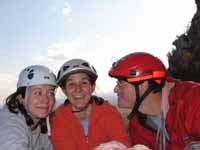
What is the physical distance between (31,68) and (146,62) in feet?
→ 9.16

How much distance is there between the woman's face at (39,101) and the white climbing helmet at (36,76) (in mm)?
116

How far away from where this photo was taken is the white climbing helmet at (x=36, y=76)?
7.69m

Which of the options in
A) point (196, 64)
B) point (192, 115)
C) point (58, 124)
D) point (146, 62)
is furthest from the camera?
point (196, 64)

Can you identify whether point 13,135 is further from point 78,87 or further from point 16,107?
point 78,87

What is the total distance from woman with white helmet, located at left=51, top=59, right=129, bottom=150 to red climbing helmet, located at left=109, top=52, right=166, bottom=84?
747mm

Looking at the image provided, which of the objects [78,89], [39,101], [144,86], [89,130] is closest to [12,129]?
[39,101]

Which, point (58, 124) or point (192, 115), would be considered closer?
point (192, 115)

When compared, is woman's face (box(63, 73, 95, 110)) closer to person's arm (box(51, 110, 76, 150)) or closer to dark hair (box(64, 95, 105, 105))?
dark hair (box(64, 95, 105, 105))

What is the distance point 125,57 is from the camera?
7.55 metres

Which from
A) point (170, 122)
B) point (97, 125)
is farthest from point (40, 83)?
point (170, 122)

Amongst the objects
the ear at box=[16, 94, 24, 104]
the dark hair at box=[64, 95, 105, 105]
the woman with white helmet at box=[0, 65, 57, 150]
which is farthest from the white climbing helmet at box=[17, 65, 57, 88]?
the dark hair at box=[64, 95, 105, 105]

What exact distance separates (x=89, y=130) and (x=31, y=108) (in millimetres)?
1426

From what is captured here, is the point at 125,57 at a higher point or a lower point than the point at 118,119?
higher

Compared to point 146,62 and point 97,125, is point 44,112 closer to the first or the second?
point 97,125
